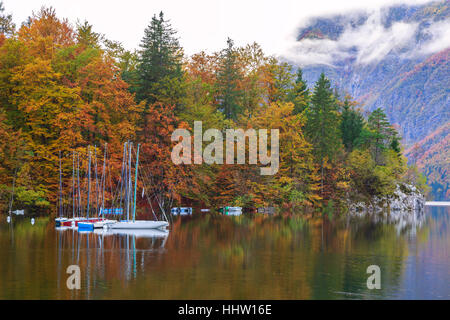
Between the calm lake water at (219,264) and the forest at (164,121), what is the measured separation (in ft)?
67.9

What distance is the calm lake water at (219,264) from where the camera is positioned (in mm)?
22984

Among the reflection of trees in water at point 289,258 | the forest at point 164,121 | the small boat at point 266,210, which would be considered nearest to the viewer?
the reflection of trees in water at point 289,258

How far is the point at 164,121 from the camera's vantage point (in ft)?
254

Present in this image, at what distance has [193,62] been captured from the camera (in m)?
105

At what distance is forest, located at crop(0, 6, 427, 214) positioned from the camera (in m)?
68.6

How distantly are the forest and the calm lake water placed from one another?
2071 cm

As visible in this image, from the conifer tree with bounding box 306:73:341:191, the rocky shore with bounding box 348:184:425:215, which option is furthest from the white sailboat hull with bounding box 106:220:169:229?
the rocky shore with bounding box 348:184:425:215

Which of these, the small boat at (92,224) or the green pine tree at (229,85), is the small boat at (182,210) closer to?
the green pine tree at (229,85)

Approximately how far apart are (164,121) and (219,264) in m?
48.9

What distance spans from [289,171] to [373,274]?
65967 millimetres

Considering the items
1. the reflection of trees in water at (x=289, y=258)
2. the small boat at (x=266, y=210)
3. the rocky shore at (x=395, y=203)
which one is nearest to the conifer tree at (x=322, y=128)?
the rocky shore at (x=395, y=203)

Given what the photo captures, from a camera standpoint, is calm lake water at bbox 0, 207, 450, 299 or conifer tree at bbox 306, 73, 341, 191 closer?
calm lake water at bbox 0, 207, 450, 299

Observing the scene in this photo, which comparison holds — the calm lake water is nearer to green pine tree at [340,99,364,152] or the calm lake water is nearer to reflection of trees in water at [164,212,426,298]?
reflection of trees in water at [164,212,426,298]
